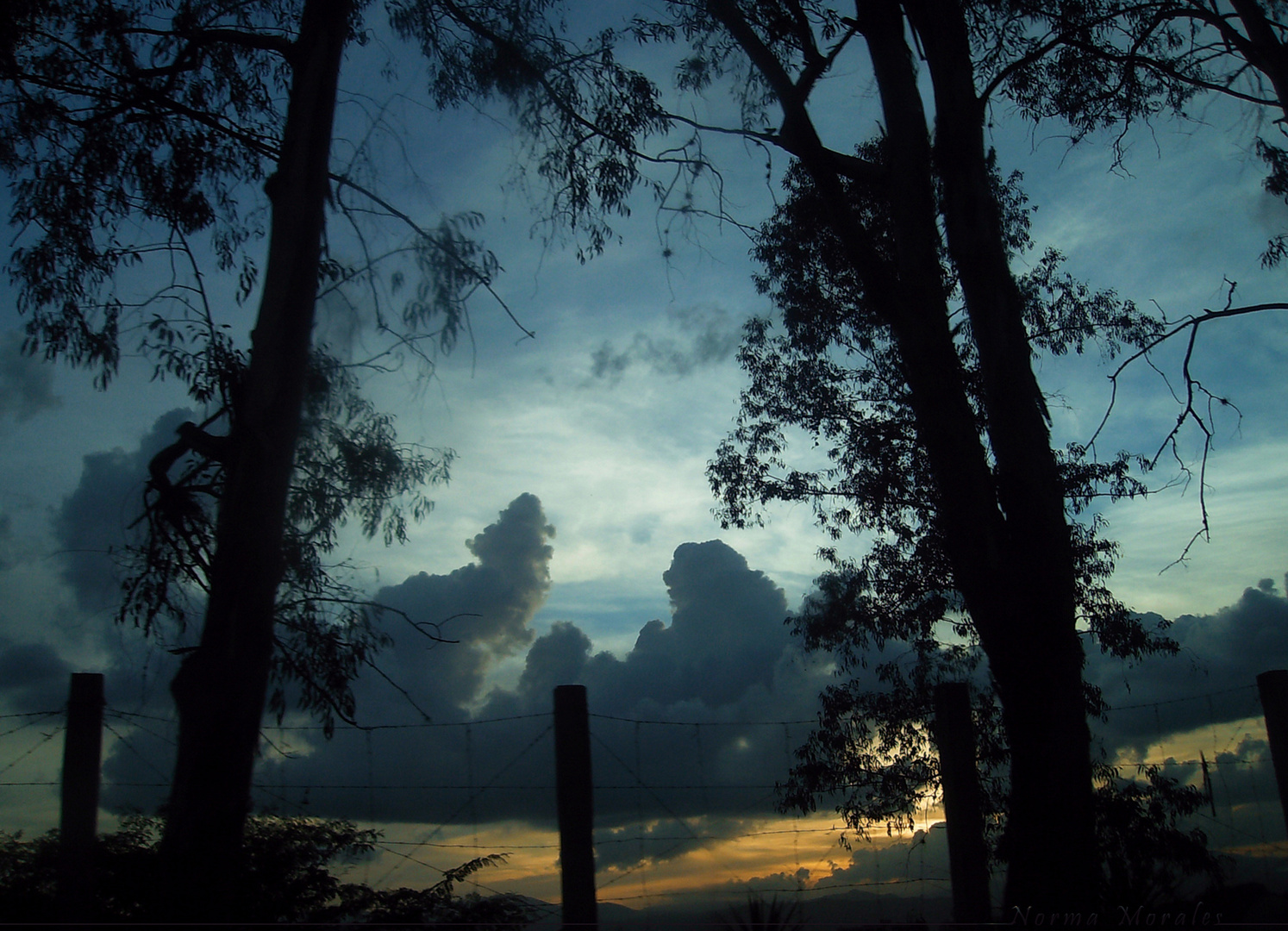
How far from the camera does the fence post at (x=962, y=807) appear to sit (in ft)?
12.6

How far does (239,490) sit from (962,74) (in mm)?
4680

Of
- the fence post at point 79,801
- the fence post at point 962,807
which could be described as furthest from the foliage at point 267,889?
the fence post at point 962,807

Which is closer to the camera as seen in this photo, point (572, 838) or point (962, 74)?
point (572, 838)

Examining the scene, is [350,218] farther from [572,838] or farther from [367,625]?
[572,838]

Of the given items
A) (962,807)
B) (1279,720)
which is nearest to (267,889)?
(962,807)

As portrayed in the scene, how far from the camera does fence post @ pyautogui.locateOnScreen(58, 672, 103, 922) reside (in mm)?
3398

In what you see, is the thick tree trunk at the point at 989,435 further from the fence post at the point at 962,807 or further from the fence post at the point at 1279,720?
the fence post at the point at 1279,720

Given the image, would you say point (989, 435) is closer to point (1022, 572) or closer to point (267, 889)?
point (1022, 572)

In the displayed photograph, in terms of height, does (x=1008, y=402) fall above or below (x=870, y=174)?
below

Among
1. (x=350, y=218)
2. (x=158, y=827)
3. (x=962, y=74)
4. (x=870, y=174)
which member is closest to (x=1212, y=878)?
(x=870, y=174)

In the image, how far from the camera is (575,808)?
333 cm

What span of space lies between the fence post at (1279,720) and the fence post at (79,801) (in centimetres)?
520

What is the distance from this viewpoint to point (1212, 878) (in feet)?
17.6

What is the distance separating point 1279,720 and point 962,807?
188 cm
